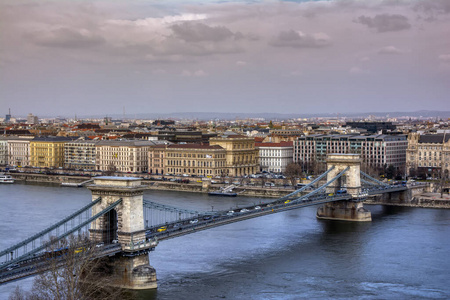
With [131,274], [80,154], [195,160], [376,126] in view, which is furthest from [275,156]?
[131,274]

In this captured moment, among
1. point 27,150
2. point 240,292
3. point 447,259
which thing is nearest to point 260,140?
point 27,150

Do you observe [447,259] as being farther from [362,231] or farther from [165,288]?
[165,288]

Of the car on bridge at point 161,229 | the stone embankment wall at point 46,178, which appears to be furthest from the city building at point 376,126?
the car on bridge at point 161,229

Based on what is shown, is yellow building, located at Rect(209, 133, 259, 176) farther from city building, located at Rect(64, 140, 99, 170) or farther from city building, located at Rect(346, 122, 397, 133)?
city building, located at Rect(346, 122, 397, 133)

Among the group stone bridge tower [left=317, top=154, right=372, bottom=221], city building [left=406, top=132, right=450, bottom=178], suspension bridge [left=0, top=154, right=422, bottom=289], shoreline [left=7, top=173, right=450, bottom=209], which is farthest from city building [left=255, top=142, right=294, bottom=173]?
suspension bridge [left=0, top=154, right=422, bottom=289]

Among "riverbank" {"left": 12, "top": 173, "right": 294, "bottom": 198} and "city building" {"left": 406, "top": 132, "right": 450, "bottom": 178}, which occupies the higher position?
"city building" {"left": 406, "top": 132, "right": 450, "bottom": 178}
